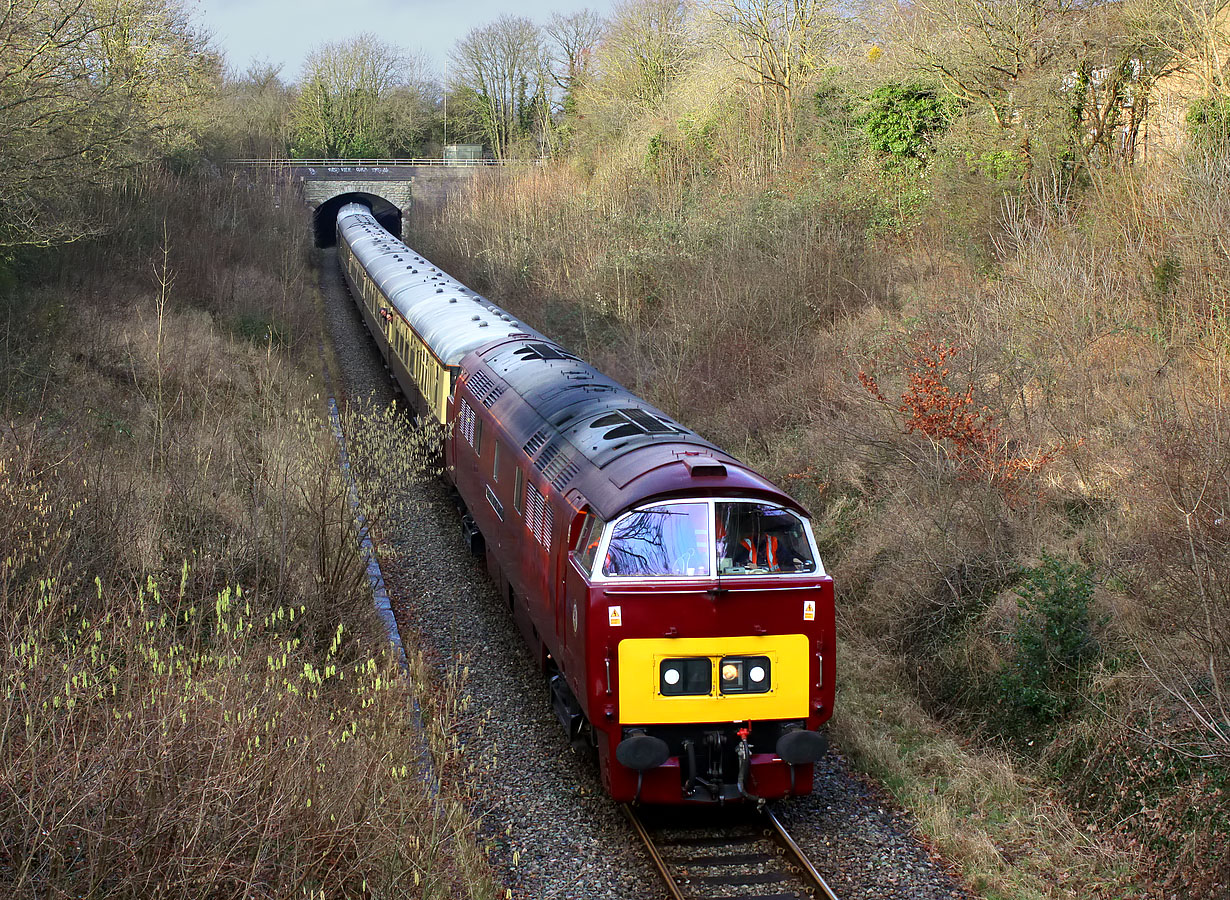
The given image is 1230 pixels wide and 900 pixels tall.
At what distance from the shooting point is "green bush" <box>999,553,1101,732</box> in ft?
29.1

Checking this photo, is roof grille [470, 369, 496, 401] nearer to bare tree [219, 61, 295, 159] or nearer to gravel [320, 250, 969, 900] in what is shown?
gravel [320, 250, 969, 900]

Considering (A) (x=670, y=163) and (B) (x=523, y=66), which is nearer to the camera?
(A) (x=670, y=163)

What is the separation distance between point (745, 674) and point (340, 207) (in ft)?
163

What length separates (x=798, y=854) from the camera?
7.25 m

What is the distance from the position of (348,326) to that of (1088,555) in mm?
24703

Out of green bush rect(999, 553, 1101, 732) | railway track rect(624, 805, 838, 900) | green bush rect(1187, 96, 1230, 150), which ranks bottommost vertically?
railway track rect(624, 805, 838, 900)

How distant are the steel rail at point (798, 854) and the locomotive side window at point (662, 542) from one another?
2.02m

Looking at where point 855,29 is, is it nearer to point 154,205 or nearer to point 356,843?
point 154,205

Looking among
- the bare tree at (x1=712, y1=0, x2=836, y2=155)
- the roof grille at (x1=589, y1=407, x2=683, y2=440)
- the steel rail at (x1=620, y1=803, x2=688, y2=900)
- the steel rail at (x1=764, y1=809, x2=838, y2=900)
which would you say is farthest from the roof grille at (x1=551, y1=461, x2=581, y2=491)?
the bare tree at (x1=712, y1=0, x2=836, y2=155)

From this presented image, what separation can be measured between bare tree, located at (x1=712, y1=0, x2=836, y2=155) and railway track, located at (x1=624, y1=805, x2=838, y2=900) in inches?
920

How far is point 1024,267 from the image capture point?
15.4 meters

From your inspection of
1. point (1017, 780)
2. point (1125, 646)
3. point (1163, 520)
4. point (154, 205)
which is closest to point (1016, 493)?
point (1163, 520)

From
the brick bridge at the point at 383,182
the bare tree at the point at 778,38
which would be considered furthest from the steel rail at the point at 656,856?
the brick bridge at the point at 383,182

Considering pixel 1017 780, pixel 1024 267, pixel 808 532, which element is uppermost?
pixel 1024 267
